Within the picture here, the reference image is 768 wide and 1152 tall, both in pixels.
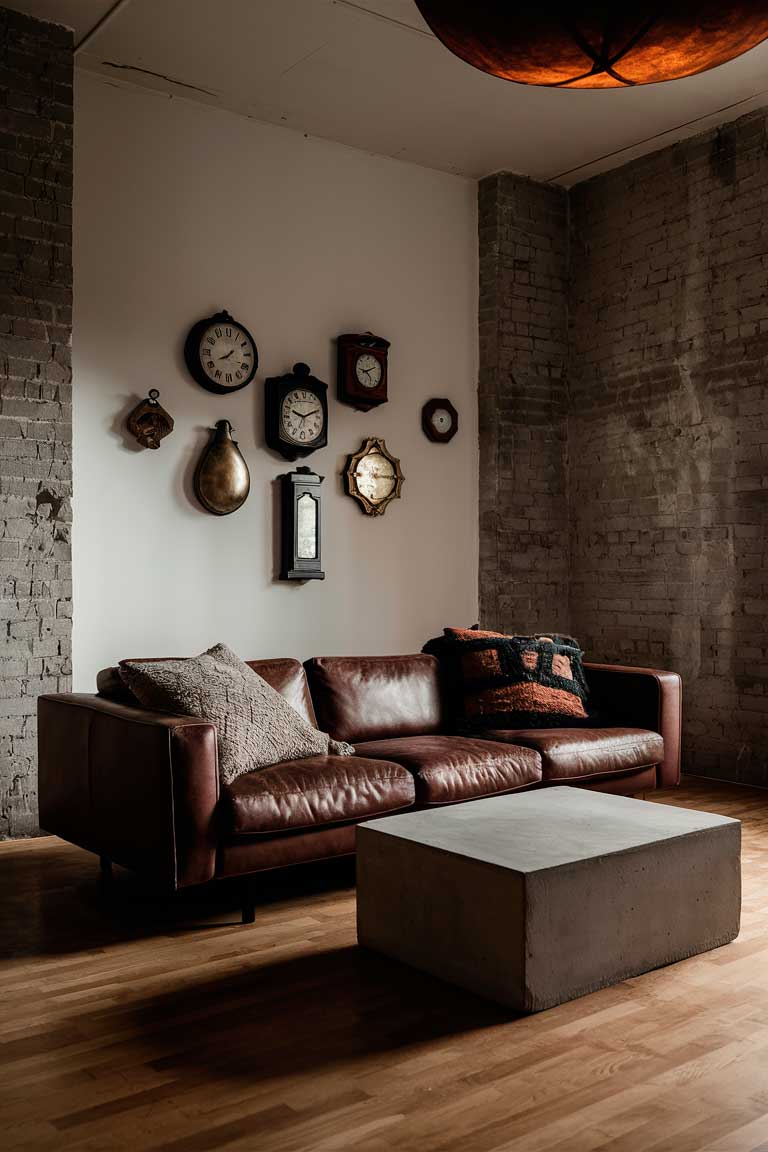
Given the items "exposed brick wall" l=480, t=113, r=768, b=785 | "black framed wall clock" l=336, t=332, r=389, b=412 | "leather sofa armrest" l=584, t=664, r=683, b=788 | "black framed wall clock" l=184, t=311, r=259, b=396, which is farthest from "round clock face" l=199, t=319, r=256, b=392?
"leather sofa armrest" l=584, t=664, r=683, b=788

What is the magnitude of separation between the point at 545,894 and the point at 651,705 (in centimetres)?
202

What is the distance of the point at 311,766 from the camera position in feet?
11.0

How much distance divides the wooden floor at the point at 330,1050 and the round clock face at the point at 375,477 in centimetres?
277

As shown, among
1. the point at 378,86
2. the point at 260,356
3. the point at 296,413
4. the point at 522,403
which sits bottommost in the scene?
the point at 296,413

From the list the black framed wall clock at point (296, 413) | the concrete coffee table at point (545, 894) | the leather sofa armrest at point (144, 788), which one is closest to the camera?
the concrete coffee table at point (545, 894)

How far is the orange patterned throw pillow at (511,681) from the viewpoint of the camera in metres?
4.27

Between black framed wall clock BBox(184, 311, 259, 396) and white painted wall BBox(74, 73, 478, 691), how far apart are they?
65mm

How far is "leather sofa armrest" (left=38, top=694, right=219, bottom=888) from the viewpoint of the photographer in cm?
297

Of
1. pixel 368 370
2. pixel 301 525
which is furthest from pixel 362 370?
pixel 301 525

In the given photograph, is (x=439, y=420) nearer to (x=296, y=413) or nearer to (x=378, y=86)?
(x=296, y=413)

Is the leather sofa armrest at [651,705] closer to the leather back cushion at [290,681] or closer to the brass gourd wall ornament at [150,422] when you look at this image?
the leather back cushion at [290,681]

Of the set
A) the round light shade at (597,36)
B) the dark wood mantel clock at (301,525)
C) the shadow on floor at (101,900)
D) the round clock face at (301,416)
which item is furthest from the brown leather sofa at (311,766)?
the round light shade at (597,36)

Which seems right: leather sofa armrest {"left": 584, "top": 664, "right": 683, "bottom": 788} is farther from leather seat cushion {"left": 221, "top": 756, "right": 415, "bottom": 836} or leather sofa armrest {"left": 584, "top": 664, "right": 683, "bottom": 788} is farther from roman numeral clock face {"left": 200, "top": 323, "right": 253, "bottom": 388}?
roman numeral clock face {"left": 200, "top": 323, "right": 253, "bottom": 388}

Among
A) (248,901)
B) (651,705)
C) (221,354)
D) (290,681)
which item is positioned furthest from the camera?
(221,354)
